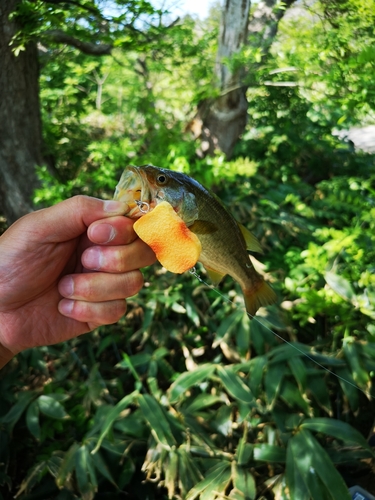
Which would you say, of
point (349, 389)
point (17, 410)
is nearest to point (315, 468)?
point (349, 389)

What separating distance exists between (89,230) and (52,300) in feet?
1.32

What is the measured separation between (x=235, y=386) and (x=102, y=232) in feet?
3.66

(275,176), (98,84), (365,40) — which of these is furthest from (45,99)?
(365,40)

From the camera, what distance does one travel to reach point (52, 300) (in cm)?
138

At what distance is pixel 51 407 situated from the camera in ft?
6.93

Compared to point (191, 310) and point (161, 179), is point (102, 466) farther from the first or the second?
point (161, 179)

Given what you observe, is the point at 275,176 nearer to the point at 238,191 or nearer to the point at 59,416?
the point at 238,191

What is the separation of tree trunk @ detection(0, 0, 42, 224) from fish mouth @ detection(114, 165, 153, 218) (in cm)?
186

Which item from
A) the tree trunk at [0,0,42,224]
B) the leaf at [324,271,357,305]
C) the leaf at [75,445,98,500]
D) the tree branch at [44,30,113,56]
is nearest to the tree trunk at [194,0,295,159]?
the tree branch at [44,30,113,56]

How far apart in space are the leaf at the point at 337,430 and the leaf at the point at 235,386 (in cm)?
24

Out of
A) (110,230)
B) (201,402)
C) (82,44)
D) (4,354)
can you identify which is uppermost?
(82,44)

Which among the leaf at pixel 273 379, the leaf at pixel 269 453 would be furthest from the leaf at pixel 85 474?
the leaf at pixel 273 379

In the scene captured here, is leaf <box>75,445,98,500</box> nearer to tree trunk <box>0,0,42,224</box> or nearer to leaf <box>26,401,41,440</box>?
leaf <box>26,401,41,440</box>

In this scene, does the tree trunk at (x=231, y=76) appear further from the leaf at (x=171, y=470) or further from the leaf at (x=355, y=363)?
the leaf at (x=171, y=470)
